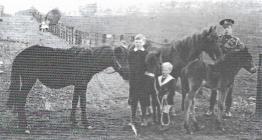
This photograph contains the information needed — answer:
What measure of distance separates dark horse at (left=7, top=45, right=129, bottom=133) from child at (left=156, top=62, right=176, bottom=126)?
715 millimetres

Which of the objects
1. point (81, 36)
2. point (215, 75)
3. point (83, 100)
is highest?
point (81, 36)

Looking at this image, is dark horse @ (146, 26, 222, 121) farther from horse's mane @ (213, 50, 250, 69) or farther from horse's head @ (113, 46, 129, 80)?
horse's head @ (113, 46, 129, 80)

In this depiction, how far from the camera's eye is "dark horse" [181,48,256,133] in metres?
7.50

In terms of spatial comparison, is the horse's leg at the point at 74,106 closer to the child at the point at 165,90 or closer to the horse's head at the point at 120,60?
the horse's head at the point at 120,60

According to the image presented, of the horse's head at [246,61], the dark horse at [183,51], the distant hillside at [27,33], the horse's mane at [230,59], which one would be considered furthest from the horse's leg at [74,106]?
the horse's head at [246,61]

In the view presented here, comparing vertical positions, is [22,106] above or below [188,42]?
below

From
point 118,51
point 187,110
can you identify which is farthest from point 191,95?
point 118,51

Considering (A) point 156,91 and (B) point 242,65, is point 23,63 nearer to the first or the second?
(A) point 156,91

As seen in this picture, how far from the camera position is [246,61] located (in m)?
7.63

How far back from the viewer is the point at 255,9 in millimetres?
7844

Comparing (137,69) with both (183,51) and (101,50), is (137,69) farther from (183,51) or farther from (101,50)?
(183,51)

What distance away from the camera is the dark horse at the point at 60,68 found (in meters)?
7.21

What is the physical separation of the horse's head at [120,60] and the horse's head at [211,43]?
1519mm

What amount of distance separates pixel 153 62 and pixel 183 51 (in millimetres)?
626
